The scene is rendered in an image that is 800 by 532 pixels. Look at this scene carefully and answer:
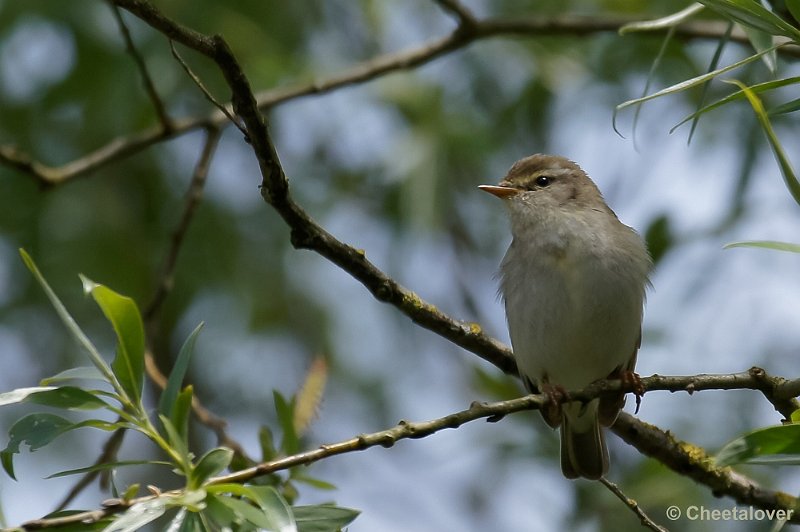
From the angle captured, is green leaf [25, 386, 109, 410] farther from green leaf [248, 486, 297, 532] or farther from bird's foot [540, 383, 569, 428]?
bird's foot [540, 383, 569, 428]

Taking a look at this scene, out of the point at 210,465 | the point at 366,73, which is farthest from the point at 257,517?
the point at 366,73

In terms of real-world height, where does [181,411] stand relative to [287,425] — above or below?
below

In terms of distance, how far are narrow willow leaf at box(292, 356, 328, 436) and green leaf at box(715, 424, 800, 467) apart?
151 centimetres

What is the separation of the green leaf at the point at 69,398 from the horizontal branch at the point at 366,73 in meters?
2.30

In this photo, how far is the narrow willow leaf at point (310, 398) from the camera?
10.9 feet

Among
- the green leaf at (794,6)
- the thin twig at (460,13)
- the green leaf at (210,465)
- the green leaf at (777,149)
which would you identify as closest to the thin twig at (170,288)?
the green leaf at (210,465)

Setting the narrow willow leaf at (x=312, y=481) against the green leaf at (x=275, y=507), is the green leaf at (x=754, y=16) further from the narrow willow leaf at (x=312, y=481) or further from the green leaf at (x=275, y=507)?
the narrow willow leaf at (x=312, y=481)

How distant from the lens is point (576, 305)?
4473mm

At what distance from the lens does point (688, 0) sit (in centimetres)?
526

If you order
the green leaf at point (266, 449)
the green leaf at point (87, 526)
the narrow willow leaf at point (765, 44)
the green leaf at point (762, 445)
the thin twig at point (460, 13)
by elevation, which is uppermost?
the thin twig at point (460, 13)

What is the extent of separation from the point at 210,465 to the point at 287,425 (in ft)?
3.21

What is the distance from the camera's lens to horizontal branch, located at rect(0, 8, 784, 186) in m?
4.68

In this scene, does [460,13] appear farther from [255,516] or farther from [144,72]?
[255,516]

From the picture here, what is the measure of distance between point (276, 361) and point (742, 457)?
5.78m
